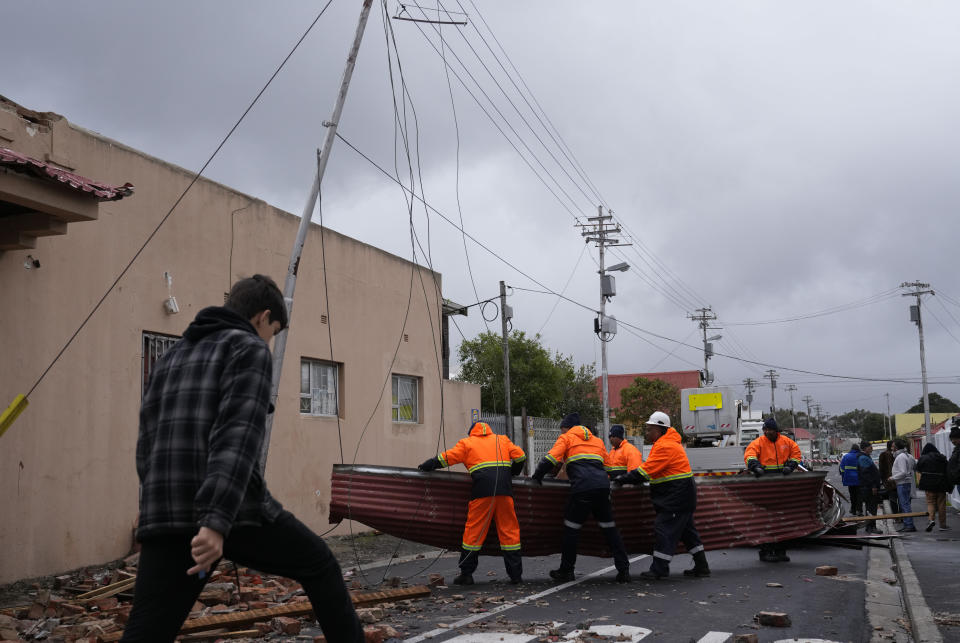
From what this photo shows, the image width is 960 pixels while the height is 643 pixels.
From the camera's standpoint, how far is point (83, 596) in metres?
8.13

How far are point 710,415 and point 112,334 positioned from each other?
24214 mm

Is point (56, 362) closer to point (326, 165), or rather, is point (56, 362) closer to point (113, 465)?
point (113, 465)

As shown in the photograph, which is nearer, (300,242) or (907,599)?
(907,599)

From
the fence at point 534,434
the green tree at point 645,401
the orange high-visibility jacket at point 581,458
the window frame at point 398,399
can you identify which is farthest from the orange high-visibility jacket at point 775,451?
the green tree at point 645,401

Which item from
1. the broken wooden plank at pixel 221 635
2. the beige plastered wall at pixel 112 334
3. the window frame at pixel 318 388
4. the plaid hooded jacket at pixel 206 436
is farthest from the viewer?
the window frame at pixel 318 388

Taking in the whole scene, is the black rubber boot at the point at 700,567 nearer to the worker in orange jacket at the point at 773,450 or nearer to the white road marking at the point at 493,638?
the worker in orange jacket at the point at 773,450

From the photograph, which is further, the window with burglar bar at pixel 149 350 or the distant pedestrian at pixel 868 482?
the distant pedestrian at pixel 868 482

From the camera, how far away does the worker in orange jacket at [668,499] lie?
9250 millimetres

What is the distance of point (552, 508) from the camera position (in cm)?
943

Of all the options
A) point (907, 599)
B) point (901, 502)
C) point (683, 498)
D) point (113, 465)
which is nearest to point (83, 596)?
point (113, 465)

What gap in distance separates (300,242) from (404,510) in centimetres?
302

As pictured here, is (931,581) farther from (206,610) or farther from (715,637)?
(206,610)

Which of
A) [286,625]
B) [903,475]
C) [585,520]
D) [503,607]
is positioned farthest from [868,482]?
[286,625]

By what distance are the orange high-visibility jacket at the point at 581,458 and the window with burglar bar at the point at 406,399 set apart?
320 inches
